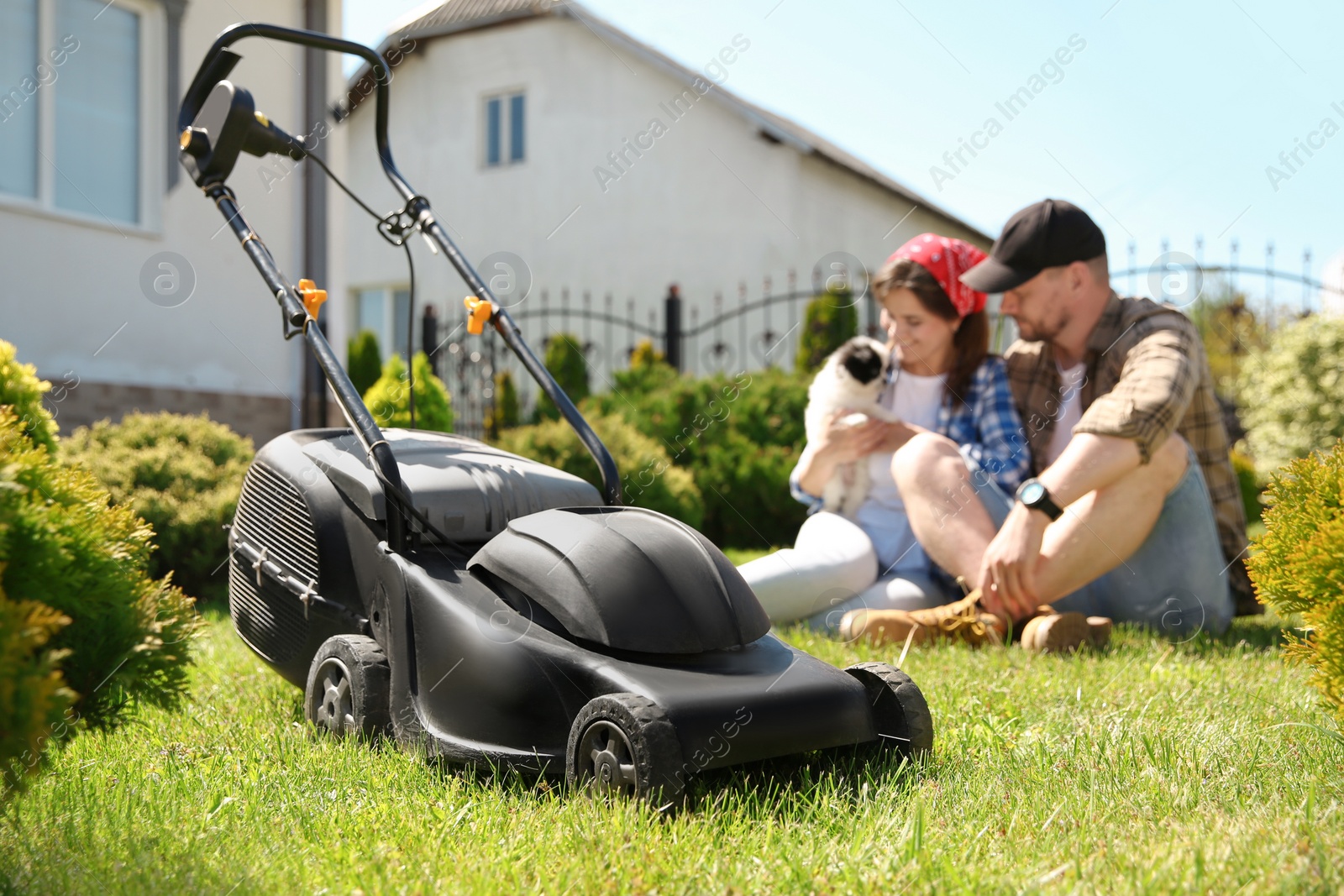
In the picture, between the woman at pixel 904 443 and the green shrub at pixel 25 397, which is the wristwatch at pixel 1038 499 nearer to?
the woman at pixel 904 443

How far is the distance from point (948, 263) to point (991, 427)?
0.58 m

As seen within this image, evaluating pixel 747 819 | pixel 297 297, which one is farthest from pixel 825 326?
pixel 747 819

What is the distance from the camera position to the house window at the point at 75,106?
249 inches

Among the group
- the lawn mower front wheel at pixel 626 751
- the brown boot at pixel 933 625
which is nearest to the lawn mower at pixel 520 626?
the lawn mower front wheel at pixel 626 751

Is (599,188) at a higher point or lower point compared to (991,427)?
higher

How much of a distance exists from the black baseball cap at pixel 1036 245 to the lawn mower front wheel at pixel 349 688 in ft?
7.66

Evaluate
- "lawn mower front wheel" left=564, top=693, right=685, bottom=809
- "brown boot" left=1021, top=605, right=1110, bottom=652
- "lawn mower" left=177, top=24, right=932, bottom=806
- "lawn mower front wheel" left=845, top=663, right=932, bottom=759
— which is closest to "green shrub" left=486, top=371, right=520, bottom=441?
"brown boot" left=1021, top=605, right=1110, bottom=652

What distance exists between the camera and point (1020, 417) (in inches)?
154

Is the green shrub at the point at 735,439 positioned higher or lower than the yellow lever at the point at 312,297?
lower

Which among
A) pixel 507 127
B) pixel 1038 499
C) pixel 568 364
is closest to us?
pixel 1038 499

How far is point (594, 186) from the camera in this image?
14.9 meters

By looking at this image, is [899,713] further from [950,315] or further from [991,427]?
[950,315]

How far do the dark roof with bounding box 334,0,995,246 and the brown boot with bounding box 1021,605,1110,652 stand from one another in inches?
402

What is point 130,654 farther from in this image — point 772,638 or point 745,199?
point 745,199
